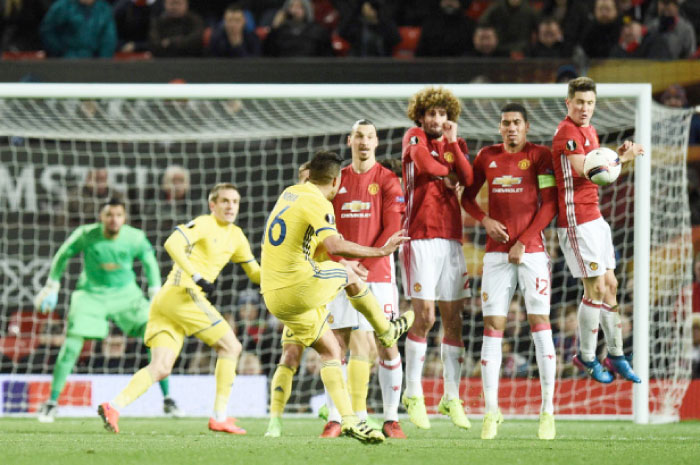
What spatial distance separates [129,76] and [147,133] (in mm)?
640

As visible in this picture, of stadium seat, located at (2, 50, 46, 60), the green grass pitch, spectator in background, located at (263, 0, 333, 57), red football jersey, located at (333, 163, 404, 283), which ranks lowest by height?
the green grass pitch

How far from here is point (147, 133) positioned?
10945mm

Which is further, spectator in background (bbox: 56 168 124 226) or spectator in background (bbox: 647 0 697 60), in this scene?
spectator in background (bbox: 647 0 697 60)

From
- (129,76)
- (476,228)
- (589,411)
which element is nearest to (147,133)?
(129,76)

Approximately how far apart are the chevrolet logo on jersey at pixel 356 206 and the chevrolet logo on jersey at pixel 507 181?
35.2 inches

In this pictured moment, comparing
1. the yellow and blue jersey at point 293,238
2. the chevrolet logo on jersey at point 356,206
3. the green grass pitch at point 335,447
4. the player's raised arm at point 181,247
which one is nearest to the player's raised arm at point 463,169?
the chevrolet logo on jersey at point 356,206

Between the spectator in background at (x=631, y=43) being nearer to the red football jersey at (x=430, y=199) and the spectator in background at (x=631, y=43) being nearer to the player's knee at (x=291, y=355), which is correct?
the red football jersey at (x=430, y=199)

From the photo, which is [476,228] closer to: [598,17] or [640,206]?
[640,206]

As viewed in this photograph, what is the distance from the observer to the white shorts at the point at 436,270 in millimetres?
7602

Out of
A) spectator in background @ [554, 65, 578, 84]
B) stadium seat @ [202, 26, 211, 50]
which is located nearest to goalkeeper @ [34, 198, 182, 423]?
stadium seat @ [202, 26, 211, 50]

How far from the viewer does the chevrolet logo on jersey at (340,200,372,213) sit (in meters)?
7.52

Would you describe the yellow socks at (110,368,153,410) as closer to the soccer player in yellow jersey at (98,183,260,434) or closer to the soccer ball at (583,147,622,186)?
the soccer player in yellow jersey at (98,183,260,434)

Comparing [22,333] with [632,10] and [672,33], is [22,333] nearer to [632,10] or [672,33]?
[672,33]

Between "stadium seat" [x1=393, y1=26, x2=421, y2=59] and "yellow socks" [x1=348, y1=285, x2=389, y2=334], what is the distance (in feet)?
22.8
